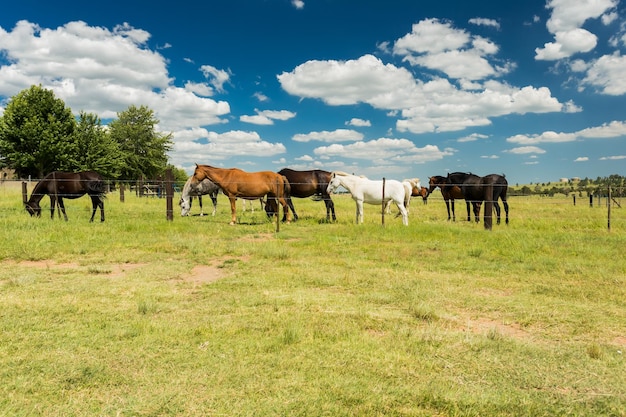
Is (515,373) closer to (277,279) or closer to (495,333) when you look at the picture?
(495,333)

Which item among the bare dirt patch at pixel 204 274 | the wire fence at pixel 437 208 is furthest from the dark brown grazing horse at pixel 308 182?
the bare dirt patch at pixel 204 274

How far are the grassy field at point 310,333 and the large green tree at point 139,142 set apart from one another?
41.1 m

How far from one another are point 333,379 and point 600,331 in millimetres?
2770

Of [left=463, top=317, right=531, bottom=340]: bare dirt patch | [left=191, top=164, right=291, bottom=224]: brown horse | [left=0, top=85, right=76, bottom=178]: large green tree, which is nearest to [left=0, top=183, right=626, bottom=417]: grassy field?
[left=463, top=317, right=531, bottom=340]: bare dirt patch

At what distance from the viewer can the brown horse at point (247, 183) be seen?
13.2 meters

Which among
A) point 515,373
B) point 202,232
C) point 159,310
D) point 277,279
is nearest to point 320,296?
point 277,279

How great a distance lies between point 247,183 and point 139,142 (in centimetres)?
3837

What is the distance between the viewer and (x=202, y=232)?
1030cm

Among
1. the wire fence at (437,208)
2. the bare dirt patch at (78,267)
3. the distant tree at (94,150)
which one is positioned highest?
the distant tree at (94,150)

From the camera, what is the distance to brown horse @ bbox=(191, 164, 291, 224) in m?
13.2

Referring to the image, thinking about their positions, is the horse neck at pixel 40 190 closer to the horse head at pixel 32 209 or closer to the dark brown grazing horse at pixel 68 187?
the dark brown grazing horse at pixel 68 187

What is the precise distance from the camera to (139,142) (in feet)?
151

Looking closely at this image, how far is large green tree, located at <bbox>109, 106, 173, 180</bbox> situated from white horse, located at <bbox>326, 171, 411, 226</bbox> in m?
37.1

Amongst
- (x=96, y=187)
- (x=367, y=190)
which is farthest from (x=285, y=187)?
(x=96, y=187)
